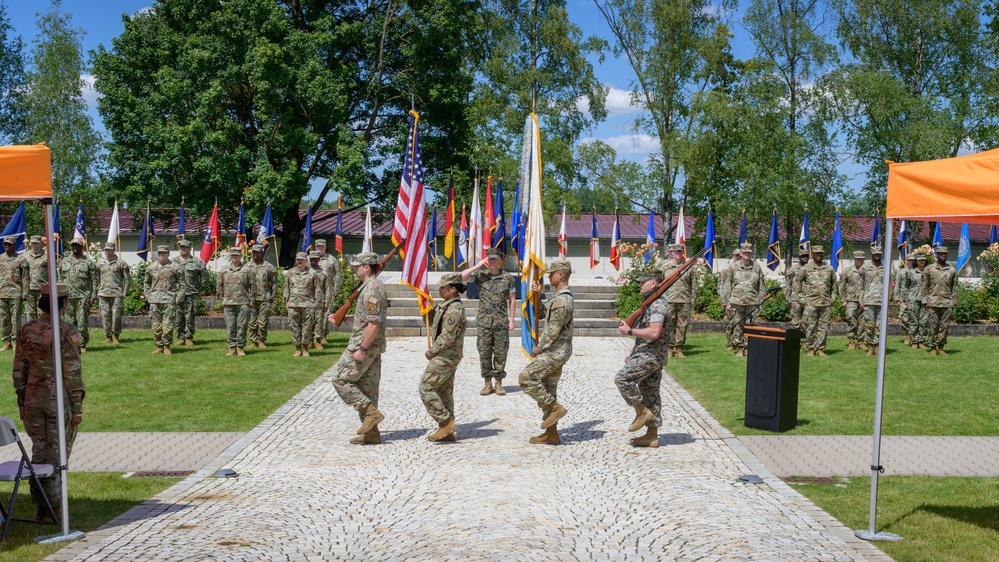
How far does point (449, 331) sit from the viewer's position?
959cm

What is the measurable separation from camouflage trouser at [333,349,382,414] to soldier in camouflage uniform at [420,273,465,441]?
0.56 m

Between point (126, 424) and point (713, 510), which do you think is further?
point (126, 424)

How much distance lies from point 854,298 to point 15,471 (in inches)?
Answer: 640

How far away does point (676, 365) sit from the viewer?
16.2 m

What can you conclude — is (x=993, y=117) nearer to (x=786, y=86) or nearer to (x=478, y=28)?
(x=786, y=86)

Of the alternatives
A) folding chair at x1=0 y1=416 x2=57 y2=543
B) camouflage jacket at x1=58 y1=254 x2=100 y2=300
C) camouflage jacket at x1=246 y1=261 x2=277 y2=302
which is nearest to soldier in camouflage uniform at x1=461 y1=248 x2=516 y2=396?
camouflage jacket at x1=246 y1=261 x2=277 y2=302

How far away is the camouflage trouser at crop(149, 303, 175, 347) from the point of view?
55.5 ft

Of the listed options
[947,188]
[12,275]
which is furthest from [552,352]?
[12,275]

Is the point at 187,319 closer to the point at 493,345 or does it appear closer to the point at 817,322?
the point at 493,345

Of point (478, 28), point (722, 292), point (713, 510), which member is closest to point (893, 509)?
point (713, 510)

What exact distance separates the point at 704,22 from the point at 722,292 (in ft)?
81.6

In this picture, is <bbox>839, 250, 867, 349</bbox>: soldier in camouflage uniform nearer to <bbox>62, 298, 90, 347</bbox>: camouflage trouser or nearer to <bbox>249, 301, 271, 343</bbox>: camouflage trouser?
<bbox>249, 301, 271, 343</bbox>: camouflage trouser

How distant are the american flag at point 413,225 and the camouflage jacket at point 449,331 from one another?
6.57 ft

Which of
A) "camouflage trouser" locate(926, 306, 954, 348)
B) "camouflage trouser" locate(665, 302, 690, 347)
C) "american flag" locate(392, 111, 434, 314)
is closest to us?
"american flag" locate(392, 111, 434, 314)
